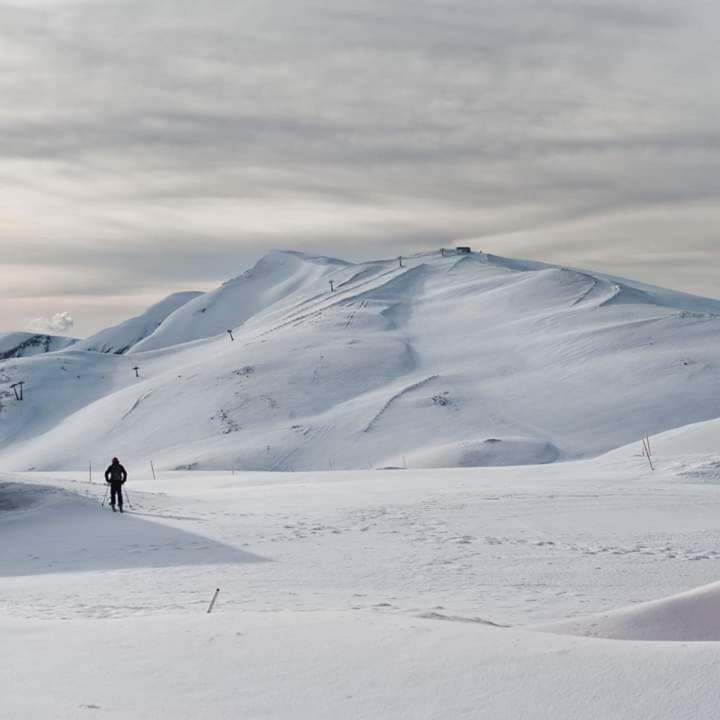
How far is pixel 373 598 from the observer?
12.3 metres

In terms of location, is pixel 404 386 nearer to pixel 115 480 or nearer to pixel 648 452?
pixel 648 452

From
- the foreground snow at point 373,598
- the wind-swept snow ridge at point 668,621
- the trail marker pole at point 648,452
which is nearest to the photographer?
the foreground snow at point 373,598

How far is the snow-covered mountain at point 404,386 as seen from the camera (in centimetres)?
6856

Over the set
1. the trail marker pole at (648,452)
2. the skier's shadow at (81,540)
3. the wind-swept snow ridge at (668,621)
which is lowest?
the trail marker pole at (648,452)

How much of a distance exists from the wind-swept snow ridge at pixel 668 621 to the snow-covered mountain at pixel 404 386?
5208cm

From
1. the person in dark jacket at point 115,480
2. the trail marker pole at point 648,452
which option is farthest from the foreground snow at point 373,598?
the person in dark jacket at point 115,480

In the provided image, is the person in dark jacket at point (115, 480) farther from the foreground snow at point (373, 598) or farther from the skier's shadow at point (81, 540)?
the foreground snow at point (373, 598)

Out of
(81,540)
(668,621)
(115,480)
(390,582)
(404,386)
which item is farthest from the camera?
(404,386)

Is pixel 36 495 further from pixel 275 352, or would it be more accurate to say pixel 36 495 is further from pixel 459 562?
pixel 275 352

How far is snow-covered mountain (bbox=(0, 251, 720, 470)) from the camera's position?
6856 centimetres

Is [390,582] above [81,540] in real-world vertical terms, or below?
below

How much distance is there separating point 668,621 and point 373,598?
5496mm

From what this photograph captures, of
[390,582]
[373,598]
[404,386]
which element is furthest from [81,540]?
[404,386]

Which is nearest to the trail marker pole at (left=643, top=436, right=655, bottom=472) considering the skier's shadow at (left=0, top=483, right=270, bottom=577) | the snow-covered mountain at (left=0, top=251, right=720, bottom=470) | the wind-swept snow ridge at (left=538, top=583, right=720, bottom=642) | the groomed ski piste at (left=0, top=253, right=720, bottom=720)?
the groomed ski piste at (left=0, top=253, right=720, bottom=720)
